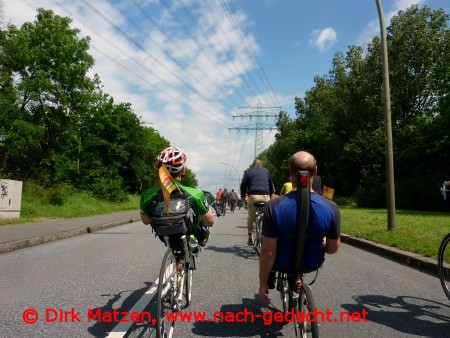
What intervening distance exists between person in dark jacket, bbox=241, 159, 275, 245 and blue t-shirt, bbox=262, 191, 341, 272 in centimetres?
559

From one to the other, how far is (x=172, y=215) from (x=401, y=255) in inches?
245

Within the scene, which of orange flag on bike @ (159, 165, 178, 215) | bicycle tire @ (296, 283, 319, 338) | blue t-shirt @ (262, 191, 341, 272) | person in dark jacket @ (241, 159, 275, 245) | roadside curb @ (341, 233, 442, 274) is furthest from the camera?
person in dark jacket @ (241, 159, 275, 245)

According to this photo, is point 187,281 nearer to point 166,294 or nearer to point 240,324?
point 240,324

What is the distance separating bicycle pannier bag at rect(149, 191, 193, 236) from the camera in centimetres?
367

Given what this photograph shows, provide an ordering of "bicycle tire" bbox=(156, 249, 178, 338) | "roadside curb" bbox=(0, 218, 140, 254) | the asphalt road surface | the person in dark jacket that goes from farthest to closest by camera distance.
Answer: "roadside curb" bbox=(0, 218, 140, 254) < the person in dark jacket < the asphalt road surface < "bicycle tire" bbox=(156, 249, 178, 338)

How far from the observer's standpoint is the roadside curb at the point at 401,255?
7.21 metres

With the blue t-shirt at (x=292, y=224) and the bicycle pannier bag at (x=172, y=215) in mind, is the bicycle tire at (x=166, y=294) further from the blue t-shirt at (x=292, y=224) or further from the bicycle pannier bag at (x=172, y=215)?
the blue t-shirt at (x=292, y=224)

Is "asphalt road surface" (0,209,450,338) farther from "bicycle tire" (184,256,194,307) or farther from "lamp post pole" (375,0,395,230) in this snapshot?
"lamp post pole" (375,0,395,230)

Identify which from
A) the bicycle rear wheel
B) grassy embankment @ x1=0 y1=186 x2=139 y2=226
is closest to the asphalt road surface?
the bicycle rear wheel

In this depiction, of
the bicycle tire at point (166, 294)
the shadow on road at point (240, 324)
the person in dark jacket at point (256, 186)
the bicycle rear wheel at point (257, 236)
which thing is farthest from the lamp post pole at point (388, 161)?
the bicycle tire at point (166, 294)

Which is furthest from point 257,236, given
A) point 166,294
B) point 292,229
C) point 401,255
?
point 292,229

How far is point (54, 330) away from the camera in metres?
4.05

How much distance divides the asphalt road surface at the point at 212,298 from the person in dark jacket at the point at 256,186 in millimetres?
1145

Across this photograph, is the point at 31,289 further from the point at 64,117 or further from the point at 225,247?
the point at 64,117
